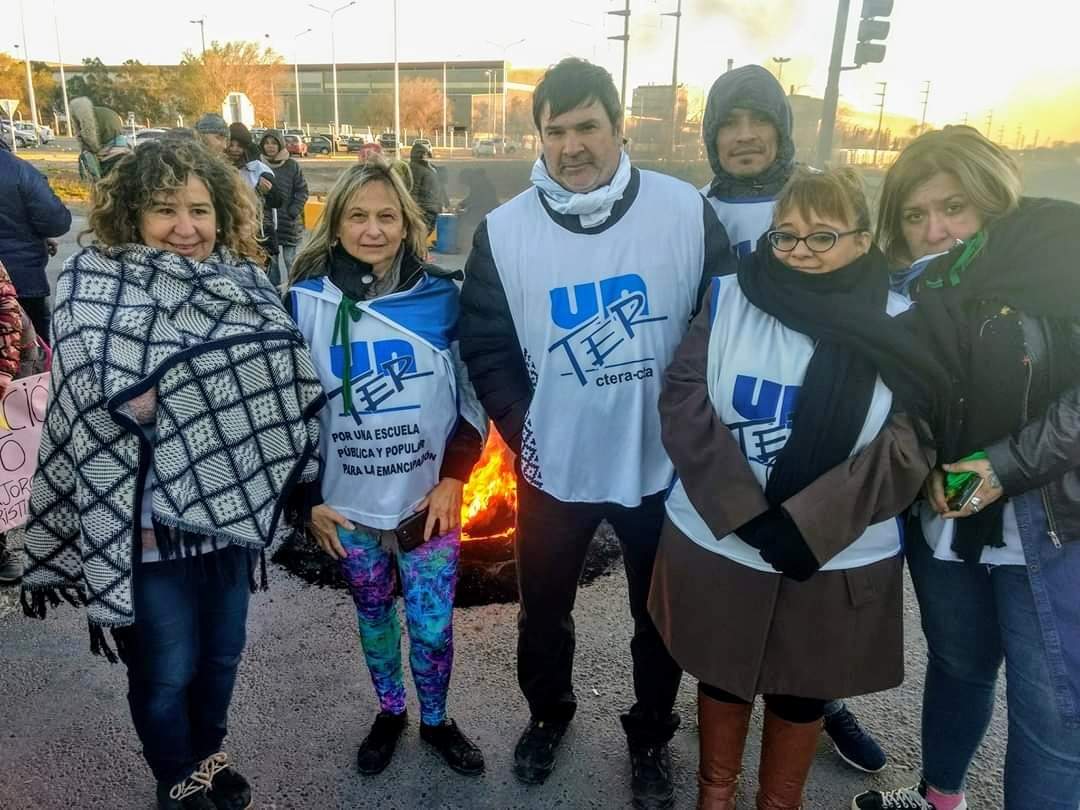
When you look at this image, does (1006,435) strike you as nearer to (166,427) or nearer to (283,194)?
(166,427)

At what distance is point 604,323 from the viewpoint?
227 centimetres

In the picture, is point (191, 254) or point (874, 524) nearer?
point (874, 524)

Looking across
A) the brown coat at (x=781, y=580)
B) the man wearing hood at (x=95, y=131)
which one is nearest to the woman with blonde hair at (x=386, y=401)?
the brown coat at (x=781, y=580)

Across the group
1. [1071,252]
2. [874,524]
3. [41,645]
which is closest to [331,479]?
[874,524]

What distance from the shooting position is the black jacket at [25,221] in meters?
4.52

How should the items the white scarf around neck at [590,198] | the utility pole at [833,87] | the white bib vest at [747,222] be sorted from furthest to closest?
1. the utility pole at [833,87]
2. the white bib vest at [747,222]
3. the white scarf around neck at [590,198]

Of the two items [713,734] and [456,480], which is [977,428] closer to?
[713,734]

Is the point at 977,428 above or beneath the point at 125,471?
above

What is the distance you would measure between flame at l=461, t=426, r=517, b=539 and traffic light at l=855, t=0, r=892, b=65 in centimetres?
806

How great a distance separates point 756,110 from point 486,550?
2445 mm

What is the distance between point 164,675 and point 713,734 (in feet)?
→ 5.27

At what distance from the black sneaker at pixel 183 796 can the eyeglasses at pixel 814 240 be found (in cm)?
235

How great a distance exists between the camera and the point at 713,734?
7.48 ft

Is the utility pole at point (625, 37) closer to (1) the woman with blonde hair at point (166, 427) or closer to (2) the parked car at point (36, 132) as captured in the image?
(1) the woman with blonde hair at point (166, 427)
